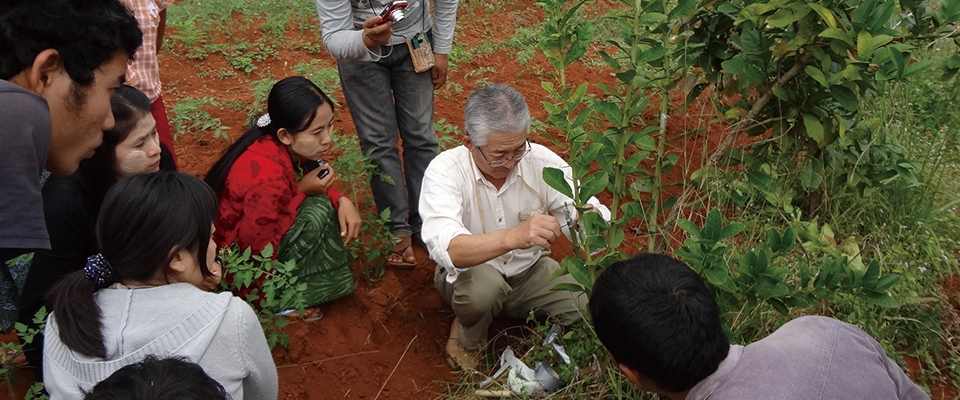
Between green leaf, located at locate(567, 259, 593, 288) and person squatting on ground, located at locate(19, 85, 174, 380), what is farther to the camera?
person squatting on ground, located at locate(19, 85, 174, 380)

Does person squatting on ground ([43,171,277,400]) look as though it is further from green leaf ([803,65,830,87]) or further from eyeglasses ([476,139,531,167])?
green leaf ([803,65,830,87])

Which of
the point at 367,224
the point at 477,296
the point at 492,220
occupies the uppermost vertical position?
the point at 492,220

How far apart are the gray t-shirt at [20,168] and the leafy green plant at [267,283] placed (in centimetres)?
101

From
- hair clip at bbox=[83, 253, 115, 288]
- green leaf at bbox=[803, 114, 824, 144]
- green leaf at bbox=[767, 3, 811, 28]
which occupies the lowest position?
green leaf at bbox=[803, 114, 824, 144]

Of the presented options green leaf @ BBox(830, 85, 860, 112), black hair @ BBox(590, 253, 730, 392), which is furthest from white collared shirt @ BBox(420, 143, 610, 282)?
black hair @ BBox(590, 253, 730, 392)

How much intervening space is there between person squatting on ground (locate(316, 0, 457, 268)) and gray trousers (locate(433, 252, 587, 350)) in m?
0.57

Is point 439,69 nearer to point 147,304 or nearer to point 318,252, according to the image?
point 318,252

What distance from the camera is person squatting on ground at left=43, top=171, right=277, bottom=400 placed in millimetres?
1678

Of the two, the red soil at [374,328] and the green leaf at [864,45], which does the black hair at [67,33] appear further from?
the green leaf at [864,45]

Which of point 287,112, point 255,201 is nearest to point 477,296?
point 255,201

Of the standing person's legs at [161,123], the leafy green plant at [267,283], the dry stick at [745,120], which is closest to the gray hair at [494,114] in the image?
the dry stick at [745,120]

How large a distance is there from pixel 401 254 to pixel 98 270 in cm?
181

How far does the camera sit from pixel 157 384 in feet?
4.45

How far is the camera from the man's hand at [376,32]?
289cm
